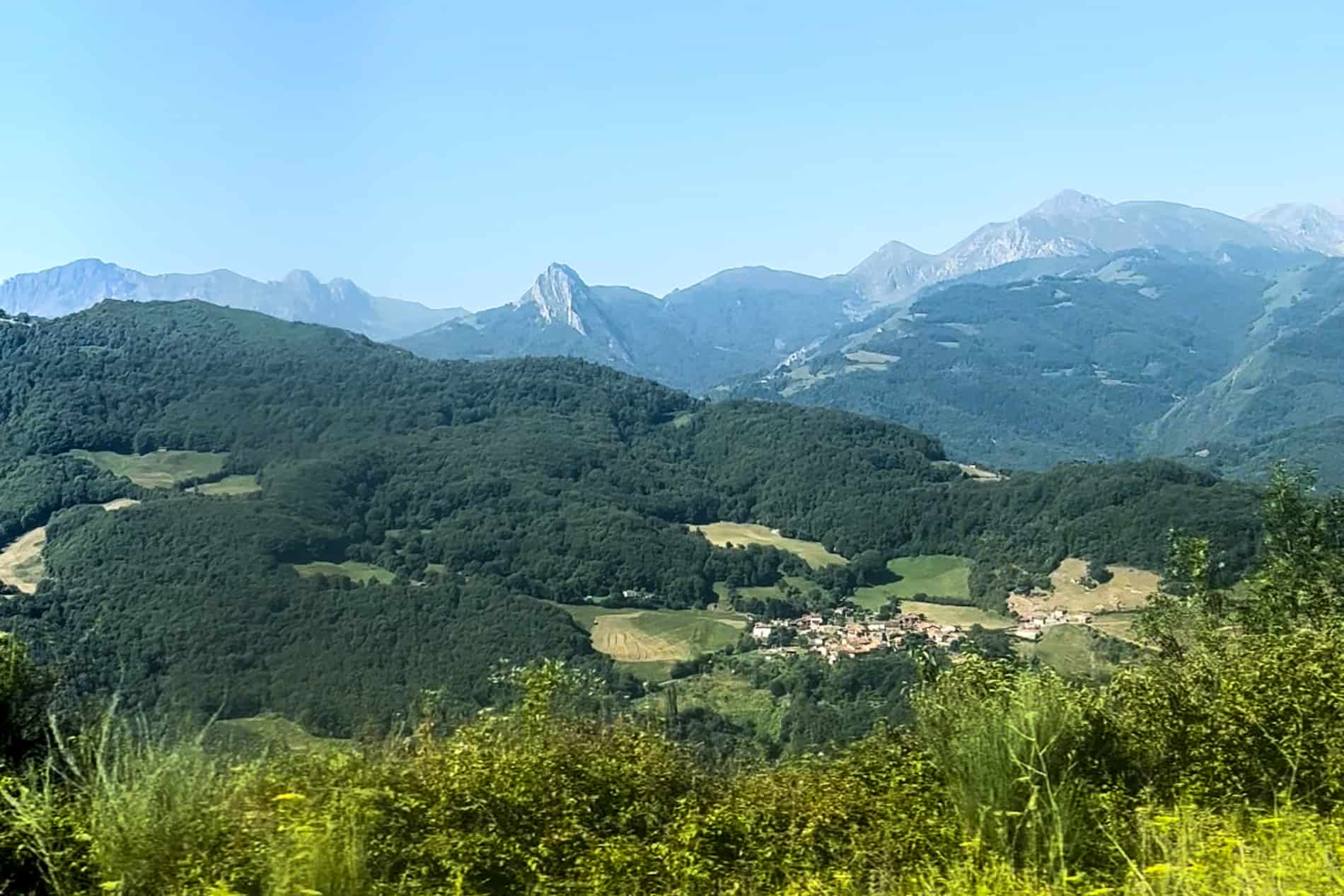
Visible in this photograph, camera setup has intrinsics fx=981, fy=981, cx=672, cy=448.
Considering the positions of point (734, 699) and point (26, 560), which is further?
point (26, 560)

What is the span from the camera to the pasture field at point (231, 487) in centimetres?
11512

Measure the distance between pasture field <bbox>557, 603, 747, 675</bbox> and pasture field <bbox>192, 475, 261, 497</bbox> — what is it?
1783 inches

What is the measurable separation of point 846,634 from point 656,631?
17.0 metres

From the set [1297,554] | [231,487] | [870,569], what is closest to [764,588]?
[870,569]

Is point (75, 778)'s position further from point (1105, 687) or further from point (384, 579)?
point (384, 579)

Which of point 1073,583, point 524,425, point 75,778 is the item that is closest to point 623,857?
point 75,778

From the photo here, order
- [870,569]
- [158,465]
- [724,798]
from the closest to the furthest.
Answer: [724,798] → [870,569] → [158,465]

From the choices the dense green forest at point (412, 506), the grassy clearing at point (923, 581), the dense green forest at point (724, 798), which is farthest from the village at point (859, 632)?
the dense green forest at point (724, 798)

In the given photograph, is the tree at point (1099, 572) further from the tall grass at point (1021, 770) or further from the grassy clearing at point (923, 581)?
the tall grass at point (1021, 770)

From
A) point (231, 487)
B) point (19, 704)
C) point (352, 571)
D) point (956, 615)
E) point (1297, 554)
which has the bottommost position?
point (956, 615)

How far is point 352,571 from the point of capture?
97812 mm

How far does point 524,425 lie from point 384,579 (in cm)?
6398

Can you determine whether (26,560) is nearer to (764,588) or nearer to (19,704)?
(764,588)

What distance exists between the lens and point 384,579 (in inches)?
3824
